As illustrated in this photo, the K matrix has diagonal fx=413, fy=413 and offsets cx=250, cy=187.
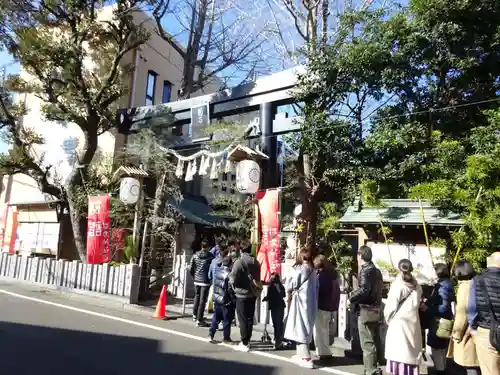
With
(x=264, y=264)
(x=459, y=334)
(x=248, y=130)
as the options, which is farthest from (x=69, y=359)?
(x=248, y=130)

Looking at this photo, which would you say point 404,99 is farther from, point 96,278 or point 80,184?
point 80,184

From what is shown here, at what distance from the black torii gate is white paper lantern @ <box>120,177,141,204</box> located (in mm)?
2826

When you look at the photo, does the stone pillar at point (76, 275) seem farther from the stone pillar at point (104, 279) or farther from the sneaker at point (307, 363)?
the sneaker at point (307, 363)

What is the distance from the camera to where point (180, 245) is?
16.0m

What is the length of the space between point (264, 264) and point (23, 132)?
13.9m

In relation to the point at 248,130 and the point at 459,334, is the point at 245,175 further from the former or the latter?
the point at 459,334

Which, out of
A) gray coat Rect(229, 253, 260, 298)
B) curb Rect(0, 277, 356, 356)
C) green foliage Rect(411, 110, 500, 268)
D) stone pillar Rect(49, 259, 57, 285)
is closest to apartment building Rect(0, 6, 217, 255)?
stone pillar Rect(49, 259, 57, 285)

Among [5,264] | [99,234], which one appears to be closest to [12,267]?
[5,264]

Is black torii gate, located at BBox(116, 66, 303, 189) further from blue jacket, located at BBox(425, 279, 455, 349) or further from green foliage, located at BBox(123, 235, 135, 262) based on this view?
blue jacket, located at BBox(425, 279, 455, 349)

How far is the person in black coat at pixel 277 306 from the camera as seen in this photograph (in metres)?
7.96

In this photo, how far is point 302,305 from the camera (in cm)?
705

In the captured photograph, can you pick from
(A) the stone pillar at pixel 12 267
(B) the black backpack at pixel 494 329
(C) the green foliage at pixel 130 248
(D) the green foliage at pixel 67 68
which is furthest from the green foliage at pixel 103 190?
(B) the black backpack at pixel 494 329

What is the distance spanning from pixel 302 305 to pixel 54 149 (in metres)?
16.4

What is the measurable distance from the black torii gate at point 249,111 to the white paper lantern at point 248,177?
81 centimetres
